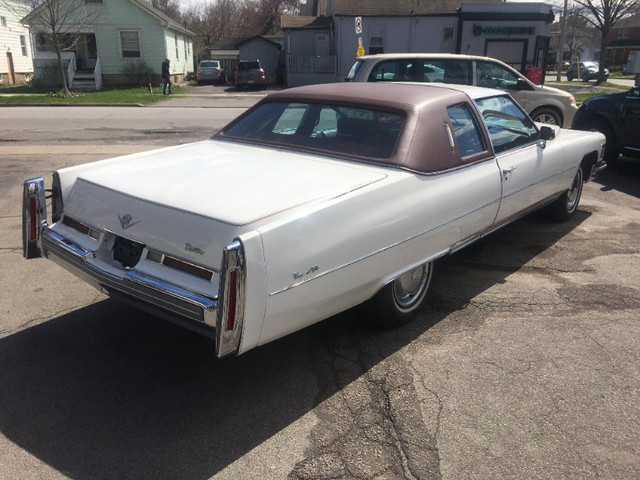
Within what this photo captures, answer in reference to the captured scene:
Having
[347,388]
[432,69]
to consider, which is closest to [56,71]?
[432,69]

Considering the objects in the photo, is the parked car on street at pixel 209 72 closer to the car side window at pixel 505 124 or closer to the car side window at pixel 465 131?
the car side window at pixel 505 124

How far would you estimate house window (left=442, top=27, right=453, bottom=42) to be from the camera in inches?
1196

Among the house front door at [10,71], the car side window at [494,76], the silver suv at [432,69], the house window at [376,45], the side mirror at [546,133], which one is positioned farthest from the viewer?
the house front door at [10,71]

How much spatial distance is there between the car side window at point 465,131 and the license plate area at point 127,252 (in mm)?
2344

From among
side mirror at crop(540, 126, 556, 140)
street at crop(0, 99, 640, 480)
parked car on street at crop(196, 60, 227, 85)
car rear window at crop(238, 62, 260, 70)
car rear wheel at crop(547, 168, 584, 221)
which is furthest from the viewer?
parked car on street at crop(196, 60, 227, 85)

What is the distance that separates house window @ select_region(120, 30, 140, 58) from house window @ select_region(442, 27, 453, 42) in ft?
53.6

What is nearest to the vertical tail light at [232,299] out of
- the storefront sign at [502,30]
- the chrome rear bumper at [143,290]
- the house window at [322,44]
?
the chrome rear bumper at [143,290]

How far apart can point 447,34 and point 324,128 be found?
28.8 m

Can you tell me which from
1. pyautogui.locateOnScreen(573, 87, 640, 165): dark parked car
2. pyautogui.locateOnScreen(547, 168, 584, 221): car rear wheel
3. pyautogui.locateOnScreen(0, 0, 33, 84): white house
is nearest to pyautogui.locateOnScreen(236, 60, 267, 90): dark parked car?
pyautogui.locateOnScreen(0, 0, 33, 84): white house

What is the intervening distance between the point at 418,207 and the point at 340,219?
28.4 inches

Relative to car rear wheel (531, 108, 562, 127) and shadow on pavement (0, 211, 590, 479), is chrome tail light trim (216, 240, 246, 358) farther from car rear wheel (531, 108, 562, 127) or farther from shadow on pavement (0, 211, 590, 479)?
car rear wheel (531, 108, 562, 127)

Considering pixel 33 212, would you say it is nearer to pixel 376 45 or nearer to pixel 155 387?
pixel 155 387

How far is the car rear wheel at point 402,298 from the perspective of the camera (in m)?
3.78

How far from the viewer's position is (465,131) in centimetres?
437
